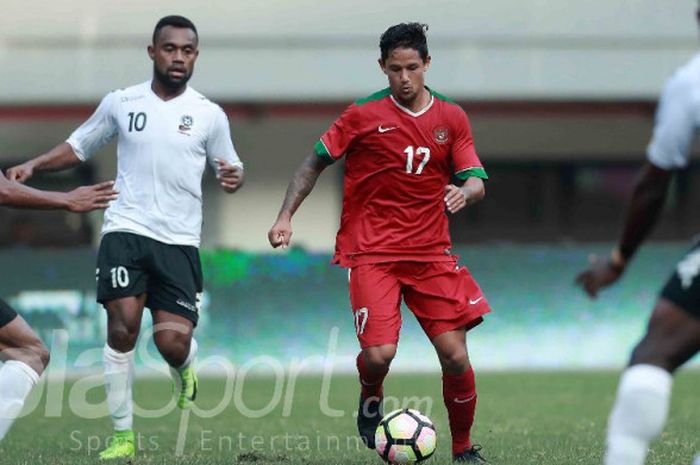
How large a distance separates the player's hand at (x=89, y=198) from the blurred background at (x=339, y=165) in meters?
10.00

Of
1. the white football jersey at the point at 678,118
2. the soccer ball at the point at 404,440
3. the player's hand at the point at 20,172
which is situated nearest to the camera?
the white football jersey at the point at 678,118

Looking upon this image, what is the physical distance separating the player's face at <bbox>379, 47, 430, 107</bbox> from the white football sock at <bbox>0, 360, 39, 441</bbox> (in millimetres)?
2504

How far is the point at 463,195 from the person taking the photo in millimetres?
7492

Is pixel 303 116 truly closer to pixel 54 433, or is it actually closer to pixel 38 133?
pixel 38 133

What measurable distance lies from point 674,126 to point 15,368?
3713mm

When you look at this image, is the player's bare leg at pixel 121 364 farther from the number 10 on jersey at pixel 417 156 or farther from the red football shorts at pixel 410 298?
the number 10 on jersey at pixel 417 156

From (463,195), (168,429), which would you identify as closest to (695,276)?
(463,195)

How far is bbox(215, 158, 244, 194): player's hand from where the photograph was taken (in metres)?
8.65

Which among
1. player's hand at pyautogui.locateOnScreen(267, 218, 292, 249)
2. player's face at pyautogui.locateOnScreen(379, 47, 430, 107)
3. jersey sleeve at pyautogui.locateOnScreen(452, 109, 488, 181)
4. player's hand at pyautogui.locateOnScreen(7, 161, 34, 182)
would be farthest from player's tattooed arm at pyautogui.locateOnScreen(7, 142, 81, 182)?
jersey sleeve at pyautogui.locateOnScreen(452, 109, 488, 181)

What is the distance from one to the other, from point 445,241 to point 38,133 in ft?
45.1

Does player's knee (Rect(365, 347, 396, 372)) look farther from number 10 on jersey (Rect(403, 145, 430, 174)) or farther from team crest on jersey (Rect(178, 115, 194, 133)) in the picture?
team crest on jersey (Rect(178, 115, 194, 133))

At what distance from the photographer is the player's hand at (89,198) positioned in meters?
7.12

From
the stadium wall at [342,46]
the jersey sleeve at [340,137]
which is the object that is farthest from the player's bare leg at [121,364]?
the stadium wall at [342,46]

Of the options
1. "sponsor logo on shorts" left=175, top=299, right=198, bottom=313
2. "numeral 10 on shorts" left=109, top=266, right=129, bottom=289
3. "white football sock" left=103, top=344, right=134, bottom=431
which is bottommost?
"white football sock" left=103, top=344, right=134, bottom=431
